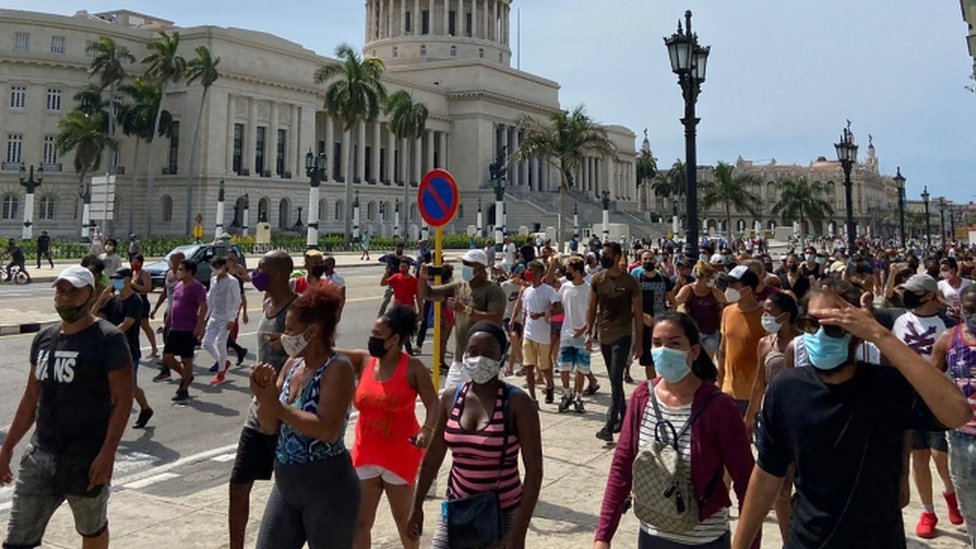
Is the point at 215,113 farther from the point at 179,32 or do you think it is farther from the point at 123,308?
the point at 123,308

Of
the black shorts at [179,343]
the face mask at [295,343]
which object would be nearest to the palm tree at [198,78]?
the black shorts at [179,343]

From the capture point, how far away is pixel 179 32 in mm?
63000

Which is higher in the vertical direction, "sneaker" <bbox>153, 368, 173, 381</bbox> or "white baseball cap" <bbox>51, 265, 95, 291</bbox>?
"white baseball cap" <bbox>51, 265, 95, 291</bbox>

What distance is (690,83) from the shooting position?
587 inches

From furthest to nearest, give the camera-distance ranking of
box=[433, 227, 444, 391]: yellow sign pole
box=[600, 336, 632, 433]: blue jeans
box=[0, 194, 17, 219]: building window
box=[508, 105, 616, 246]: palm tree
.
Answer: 1. box=[0, 194, 17, 219]: building window
2. box=[508, 105, 616, 246]: palm tree
3. box=[600, 336, 632, 433]: blue jeans
4. box=[433, 227, 444, 391]: yellow sign pole

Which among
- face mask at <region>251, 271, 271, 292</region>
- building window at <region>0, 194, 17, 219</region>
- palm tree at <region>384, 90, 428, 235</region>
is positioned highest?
palm tree at <region>384, 90, 428, 235</region>

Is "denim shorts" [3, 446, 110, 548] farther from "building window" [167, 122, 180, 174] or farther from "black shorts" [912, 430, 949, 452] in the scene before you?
"building window" [167, 122, 180, 174]

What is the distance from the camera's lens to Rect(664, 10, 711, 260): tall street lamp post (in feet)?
47.2

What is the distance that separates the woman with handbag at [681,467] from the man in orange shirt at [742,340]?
2.95m

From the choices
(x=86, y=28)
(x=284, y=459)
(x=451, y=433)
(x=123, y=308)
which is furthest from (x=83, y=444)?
(x=86, y=28)

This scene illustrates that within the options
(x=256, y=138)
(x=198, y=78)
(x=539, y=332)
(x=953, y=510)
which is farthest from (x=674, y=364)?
(x=256, y=138)

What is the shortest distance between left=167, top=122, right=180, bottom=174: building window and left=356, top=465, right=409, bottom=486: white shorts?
217 ft

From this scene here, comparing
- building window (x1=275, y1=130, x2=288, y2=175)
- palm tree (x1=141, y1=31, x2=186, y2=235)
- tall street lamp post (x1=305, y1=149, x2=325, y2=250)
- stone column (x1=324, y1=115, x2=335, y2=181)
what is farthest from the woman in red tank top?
stone column (x1=324, y1=115, x2=335, y2=181)

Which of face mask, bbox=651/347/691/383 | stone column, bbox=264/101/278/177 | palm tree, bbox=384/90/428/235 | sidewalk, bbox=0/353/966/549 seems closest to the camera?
face mask, bbox=651/347/691/383
